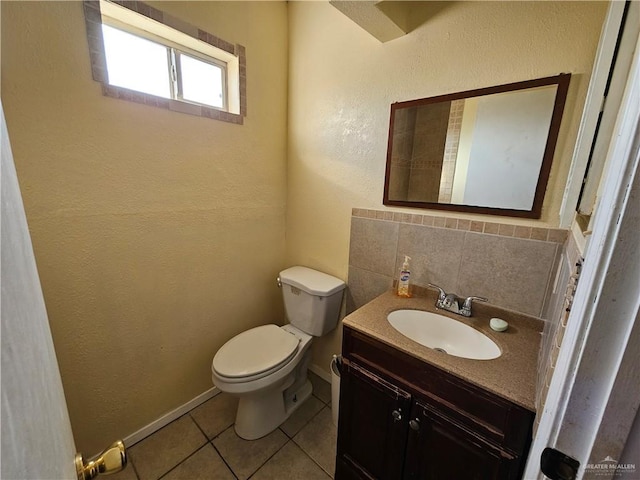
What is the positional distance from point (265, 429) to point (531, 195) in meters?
1.72

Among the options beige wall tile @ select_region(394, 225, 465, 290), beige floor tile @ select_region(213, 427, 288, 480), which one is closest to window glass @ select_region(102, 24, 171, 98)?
beige wall tile @ select_region(394, 225, 465, 290)

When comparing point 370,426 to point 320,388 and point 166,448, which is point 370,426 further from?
point 166,448

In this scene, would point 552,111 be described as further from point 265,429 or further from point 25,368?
point 265,429

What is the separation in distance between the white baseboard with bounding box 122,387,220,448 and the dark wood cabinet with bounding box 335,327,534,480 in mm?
933

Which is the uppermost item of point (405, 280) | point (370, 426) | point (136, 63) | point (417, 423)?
point (136, 63)

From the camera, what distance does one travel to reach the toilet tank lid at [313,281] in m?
1.54

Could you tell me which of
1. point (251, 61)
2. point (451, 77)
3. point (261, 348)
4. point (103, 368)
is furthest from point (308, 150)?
point (103, 368)

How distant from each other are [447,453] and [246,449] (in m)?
1.04

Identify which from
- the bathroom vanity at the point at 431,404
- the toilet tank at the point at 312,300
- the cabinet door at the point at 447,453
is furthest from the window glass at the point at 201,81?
the cabinet door at the point at 447,453

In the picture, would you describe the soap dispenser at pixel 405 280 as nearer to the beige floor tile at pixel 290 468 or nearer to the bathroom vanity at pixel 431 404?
the bathroom vanity at pixel 431 404

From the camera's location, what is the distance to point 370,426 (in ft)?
3.51

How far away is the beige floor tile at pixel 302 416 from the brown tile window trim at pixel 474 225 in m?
1.23

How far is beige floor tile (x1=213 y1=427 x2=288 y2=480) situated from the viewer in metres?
1.30

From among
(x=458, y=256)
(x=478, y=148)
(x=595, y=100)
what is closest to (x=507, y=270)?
(x=458, y=256)
